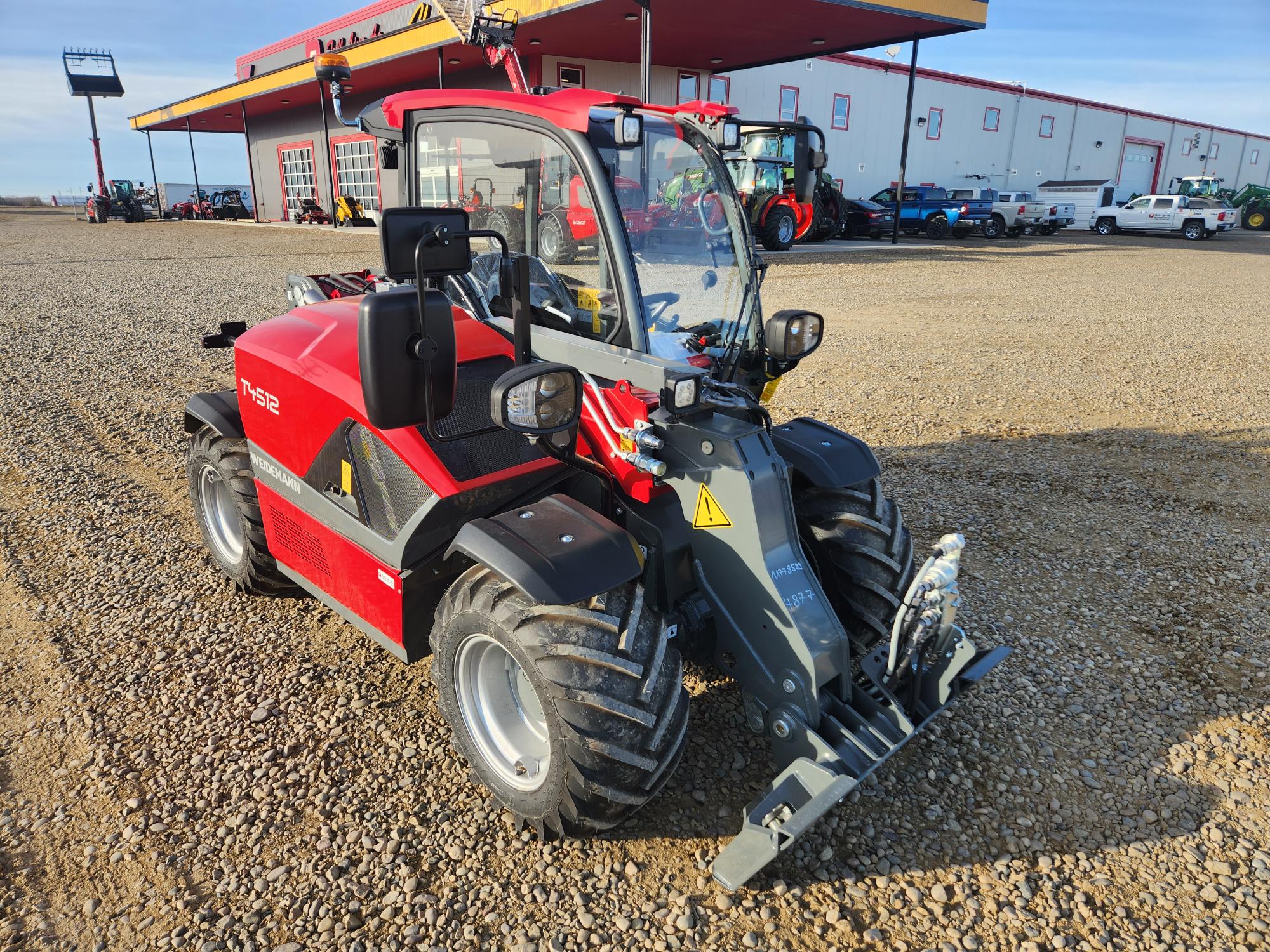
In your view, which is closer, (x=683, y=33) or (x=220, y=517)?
(x=220, y=517)

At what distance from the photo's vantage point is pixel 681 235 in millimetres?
3094

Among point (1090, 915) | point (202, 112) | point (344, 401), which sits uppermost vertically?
point (202, 112)

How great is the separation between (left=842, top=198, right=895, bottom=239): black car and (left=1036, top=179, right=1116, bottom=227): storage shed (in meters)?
11.2

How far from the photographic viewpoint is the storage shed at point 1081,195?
109ft

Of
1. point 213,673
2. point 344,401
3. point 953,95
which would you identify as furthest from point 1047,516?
point 953,95

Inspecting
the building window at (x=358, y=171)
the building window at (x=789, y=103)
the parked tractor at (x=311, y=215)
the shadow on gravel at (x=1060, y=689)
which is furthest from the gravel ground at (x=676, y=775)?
the parked tractor at (x=311, y=215)

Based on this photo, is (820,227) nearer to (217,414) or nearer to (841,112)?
(841,112)

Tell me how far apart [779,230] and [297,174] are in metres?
24.9

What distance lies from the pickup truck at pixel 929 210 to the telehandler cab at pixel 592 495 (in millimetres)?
26103

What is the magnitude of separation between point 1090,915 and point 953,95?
40049 millimetres

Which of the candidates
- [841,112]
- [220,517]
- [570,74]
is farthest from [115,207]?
[220,517]

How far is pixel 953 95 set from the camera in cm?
3572

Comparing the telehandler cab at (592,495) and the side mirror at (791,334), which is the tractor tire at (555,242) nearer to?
the telehandler cab at (592,495)

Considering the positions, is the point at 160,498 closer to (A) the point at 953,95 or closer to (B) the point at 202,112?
(A) the point at 953,95
